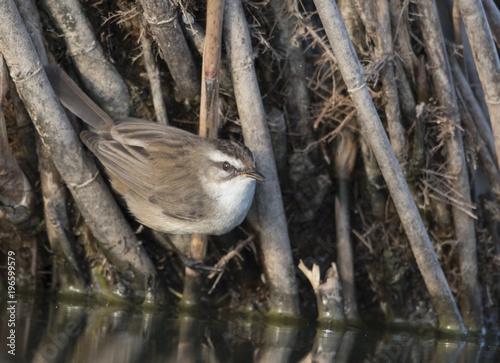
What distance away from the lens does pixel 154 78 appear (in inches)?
176

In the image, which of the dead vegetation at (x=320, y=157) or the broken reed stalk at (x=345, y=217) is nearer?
the dead vegetation at (x=320, y=157)

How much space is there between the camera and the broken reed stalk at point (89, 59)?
13.8 feet

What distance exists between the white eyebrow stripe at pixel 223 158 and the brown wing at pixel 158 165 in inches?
4.8

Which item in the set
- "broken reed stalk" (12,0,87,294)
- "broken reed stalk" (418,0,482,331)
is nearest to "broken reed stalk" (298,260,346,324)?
"broken reed stalk" (418,0,482,331)

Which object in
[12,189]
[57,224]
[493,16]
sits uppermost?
[493,16]

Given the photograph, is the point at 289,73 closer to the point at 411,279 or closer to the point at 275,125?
the point at 275,125

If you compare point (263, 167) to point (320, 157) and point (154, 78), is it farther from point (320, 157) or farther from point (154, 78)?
point (154, 78)

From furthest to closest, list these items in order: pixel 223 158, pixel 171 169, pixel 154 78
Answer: pixel 154 78 < pixel 171 169 < pixel 223 158

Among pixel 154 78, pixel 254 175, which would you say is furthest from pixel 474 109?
pixel 154 78

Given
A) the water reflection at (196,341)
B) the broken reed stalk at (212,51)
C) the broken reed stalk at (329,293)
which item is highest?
the broken reed stalk at (212,51)

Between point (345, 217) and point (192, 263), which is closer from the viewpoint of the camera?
point (192, 263)

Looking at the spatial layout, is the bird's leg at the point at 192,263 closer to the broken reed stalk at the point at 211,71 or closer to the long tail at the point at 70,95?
the broken reed stalk at the point at 211,71

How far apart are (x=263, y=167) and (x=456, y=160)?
142 centimetres

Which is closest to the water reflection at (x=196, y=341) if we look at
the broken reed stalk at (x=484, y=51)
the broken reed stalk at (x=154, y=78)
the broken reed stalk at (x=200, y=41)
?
the broken reed stalk at (x=154, y=78)
